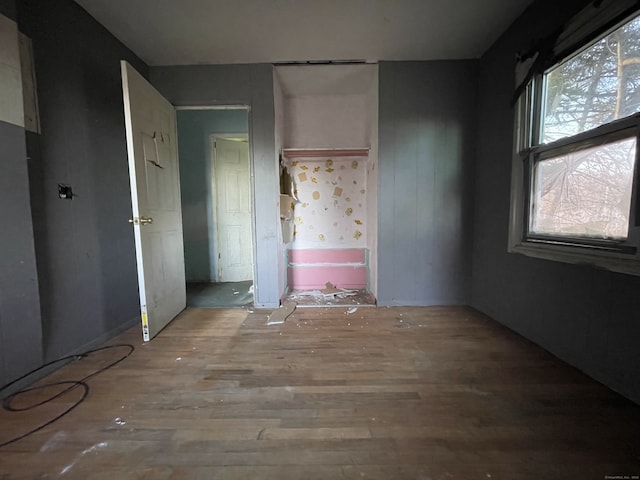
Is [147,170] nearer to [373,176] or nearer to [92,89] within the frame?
[92,89]

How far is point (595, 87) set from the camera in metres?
1.44

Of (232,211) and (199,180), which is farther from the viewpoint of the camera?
(232,211)

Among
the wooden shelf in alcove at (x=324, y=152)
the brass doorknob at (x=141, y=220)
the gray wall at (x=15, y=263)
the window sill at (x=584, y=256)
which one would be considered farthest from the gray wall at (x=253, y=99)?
the window sill at (x=584, y=256)

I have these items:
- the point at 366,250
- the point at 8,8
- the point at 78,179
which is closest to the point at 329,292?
the point at 366,250

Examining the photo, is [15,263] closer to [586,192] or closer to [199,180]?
[199,180]

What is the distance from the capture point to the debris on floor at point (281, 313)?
2.28m

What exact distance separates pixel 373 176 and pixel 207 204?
2.41m

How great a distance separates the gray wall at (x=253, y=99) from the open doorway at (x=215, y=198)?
3.16 feet

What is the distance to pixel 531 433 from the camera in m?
1.08

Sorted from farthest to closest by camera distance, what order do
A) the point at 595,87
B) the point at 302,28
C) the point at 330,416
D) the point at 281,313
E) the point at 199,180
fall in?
the point at 199,180, the point at 281,313, the point at 302,28, the point at 595,87, the point at 330,416

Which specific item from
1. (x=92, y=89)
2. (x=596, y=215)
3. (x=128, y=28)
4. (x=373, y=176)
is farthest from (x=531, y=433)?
(x=128, y=28)

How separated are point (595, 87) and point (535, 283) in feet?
4.19

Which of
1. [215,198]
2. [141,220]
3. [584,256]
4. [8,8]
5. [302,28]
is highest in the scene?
[302,28]

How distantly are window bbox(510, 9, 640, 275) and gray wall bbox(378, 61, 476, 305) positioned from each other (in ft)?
1.85
